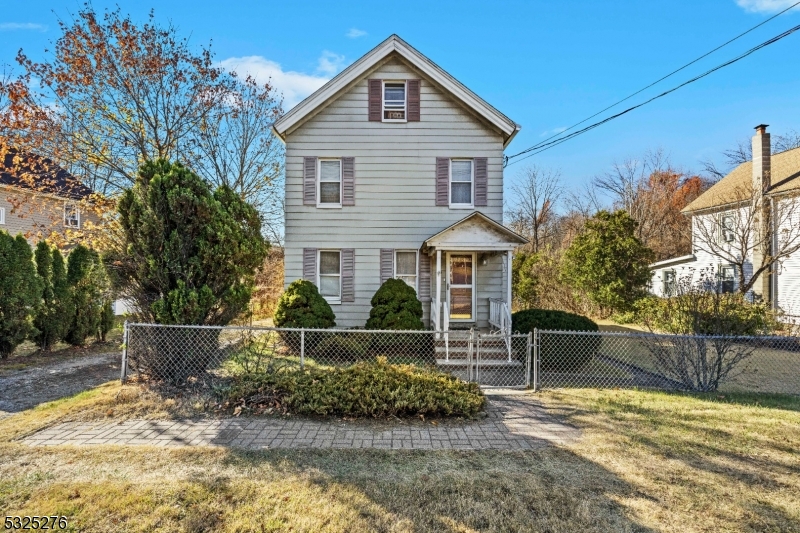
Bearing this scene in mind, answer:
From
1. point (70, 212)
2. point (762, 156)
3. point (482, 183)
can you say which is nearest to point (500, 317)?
point (482, 183)

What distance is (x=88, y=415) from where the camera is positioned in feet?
18.1

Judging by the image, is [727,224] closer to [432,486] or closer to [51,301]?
[432,486]

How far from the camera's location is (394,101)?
464 inches

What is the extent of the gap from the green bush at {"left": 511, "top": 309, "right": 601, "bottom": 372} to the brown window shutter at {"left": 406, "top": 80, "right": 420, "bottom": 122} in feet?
22.0

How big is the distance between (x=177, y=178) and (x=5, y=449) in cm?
431

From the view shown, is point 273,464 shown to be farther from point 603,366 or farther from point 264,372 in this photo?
point 603,366

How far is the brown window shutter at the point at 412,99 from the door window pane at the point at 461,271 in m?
4.30

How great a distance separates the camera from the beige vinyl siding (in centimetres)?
1162

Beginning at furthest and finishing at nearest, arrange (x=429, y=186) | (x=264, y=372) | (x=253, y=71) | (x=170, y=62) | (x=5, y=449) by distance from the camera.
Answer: (x=253, y=71) → (x=170, y=62) → (x=429, y=186) → (x=264, y=372) → (x=5, y=449)

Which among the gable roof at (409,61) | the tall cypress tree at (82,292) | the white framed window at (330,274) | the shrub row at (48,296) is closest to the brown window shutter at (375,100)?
the gable roof at (409,61)

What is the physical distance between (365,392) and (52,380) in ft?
21.1

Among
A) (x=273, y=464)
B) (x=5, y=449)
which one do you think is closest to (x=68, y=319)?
(x=5, y=449)

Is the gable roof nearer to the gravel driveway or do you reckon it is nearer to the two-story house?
the gravel driveway

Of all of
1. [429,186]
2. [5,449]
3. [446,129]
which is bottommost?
[5,449]
